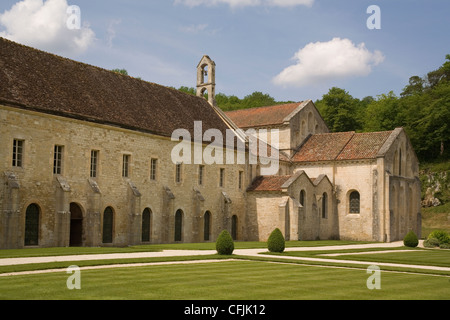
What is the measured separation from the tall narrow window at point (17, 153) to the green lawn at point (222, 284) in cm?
1315

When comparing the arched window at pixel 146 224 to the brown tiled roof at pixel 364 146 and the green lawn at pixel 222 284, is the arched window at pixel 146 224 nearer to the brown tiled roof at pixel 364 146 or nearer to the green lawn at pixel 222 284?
the green lawn at pixel 222 284

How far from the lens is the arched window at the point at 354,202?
45.6 meters

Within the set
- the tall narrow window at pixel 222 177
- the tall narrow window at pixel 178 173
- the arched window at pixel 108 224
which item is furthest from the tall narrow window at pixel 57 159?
the tall narrow window at pixel 222 177

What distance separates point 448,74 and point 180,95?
57816 mm

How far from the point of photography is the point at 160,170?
3512 centimetres

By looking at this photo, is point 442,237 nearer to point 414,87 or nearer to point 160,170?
point 160,170

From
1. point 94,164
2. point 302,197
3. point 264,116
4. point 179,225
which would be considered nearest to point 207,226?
point 179,225

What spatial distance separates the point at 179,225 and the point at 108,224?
6.36 m

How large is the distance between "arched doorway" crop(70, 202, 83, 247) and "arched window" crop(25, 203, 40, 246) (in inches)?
100

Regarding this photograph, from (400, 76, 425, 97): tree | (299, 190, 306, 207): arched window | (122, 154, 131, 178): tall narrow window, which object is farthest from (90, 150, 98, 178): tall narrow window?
(400, 76, 425, 97): tree

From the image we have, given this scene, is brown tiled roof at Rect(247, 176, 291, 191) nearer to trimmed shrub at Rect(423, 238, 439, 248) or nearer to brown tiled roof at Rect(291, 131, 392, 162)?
brown tiled roof at Rect(291, 131, 392, 162)

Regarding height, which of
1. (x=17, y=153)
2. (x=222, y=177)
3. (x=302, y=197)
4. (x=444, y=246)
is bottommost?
(x=444, y=246)

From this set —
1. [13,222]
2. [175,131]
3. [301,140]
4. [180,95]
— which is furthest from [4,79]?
[301,140]

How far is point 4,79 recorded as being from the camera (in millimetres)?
27219
